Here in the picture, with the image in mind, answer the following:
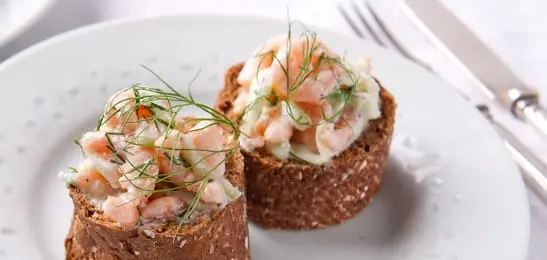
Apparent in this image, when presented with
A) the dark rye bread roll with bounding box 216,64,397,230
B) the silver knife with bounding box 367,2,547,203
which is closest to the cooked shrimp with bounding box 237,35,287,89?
the dark rye bread roll with bounding box 216,64,397,230

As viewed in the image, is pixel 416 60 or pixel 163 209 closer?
pixel 163 209

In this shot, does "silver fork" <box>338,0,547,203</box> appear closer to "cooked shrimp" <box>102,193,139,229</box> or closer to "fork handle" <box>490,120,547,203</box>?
"fork handle" <box>490,120,547,203</box>

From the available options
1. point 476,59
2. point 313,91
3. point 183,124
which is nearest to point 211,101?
point 313,91

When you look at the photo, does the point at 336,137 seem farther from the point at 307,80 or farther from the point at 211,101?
the point at 211,101

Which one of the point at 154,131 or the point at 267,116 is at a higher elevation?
the point at 154,131

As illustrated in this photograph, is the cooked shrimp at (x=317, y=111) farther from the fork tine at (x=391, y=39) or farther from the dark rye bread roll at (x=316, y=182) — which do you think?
the fork tine at (x=391, y=39)

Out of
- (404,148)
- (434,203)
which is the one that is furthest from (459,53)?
(434,203)

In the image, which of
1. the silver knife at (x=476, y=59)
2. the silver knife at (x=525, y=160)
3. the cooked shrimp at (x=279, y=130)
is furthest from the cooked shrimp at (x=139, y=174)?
the silver knife at (x=476, y=59)
